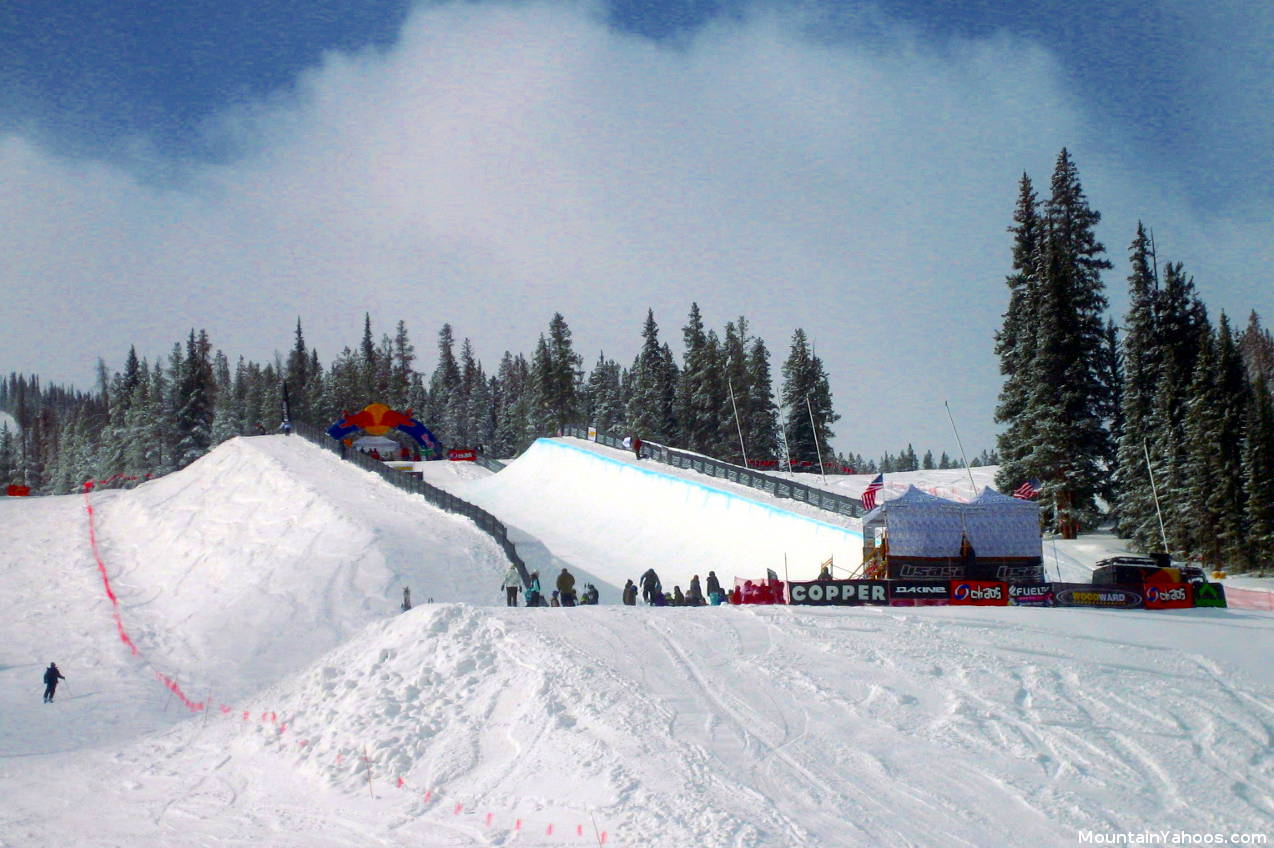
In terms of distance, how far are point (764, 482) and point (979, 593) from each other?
15.4 metres

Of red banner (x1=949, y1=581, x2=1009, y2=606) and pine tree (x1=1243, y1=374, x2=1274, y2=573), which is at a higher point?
pine tree (x1=1243, y1=374, x2=1274, y2=573)

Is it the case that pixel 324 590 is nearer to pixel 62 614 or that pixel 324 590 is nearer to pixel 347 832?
pixel 62 614

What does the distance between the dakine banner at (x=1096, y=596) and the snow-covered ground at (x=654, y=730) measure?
31.7 inches

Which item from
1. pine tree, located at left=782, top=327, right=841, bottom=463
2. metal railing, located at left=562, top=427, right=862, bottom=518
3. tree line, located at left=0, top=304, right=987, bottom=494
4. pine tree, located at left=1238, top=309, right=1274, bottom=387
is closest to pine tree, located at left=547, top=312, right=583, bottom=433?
tree line, located at left=0, top=304, right=987, bottom=494

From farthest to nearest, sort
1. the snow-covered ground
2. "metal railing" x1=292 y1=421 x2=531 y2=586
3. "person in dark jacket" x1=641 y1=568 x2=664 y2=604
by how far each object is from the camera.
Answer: "metal railing" x1=292 y1=421 x2=531 y2=586
"person in dark jacket" x1=641 y1=568 x2=664 y2=604
the snow-covered ground

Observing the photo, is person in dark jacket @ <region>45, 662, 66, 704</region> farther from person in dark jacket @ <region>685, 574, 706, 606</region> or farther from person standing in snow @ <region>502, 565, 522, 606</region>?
person in dark jacket @ <region>685, 574, 706, 606</region>

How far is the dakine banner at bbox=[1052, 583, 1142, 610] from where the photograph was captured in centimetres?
2017

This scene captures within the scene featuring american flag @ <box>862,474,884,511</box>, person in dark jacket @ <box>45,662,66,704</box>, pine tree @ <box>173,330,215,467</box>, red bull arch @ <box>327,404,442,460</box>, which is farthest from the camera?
pine tree @ <box>173,330,215,467</box>

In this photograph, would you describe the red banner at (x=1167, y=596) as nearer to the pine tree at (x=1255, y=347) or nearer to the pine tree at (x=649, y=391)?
the pine tree at (x=649, y=391)

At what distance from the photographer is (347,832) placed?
1039 cm

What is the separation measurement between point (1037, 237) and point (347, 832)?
40249 mm

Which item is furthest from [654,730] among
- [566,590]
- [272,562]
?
[272,562]

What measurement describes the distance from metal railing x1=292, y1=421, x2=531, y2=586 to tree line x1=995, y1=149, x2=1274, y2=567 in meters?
20.2

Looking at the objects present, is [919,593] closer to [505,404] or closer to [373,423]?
[373,423]
